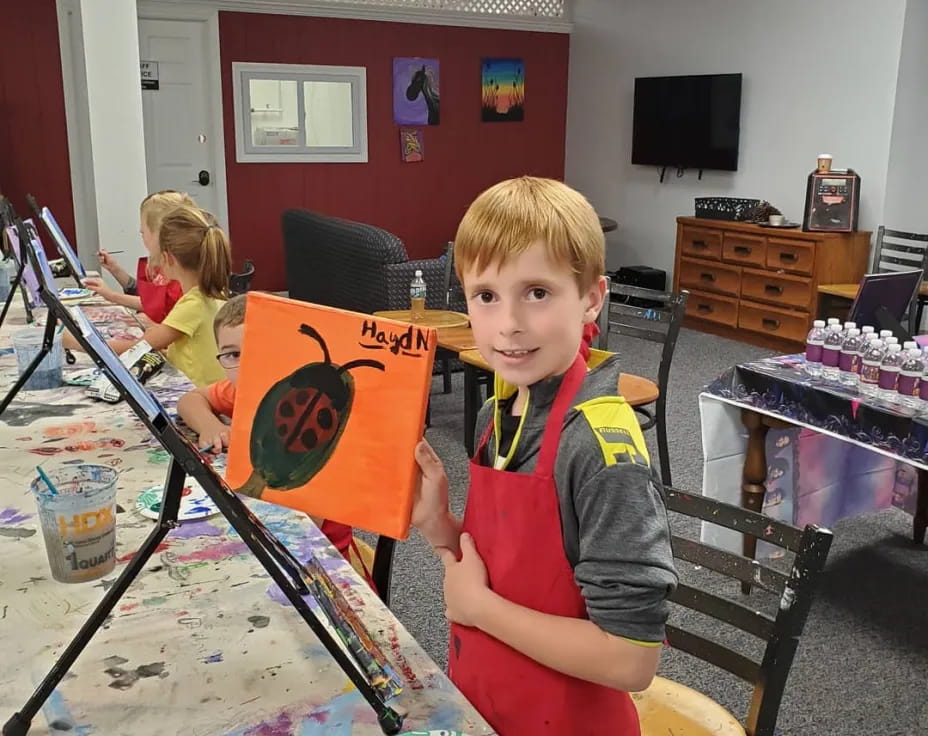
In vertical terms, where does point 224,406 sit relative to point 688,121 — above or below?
below

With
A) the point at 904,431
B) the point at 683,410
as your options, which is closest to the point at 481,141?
the point at 683,410

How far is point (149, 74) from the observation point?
22.2ft

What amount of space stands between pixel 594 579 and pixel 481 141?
24.9 ft

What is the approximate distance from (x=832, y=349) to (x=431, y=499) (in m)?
1.86

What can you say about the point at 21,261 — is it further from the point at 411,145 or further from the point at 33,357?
the point at 411,145

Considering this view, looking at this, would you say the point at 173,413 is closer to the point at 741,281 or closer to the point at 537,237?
the point at 537,237

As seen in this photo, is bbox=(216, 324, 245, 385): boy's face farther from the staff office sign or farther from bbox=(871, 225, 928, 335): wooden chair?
the staff office sign

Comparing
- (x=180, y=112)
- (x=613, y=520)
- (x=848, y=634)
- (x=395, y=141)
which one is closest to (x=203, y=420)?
(x=613, y=520)

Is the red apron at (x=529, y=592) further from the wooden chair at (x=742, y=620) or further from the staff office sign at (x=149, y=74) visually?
the staff office sign at (x=149, y=74)

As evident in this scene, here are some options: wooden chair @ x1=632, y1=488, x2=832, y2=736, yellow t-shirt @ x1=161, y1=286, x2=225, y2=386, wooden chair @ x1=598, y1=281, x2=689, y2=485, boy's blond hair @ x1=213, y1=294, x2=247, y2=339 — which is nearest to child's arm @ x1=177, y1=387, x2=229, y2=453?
boy's blond hair @ x1=213, y1=294, x2=247, y2=339

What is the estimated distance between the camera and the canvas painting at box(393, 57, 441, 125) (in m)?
7.63

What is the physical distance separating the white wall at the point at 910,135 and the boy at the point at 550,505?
5.44m

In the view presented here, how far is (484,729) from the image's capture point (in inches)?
35.7

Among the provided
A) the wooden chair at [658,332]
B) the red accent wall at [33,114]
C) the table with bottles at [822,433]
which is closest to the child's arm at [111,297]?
the wooden chair at [658,332]
